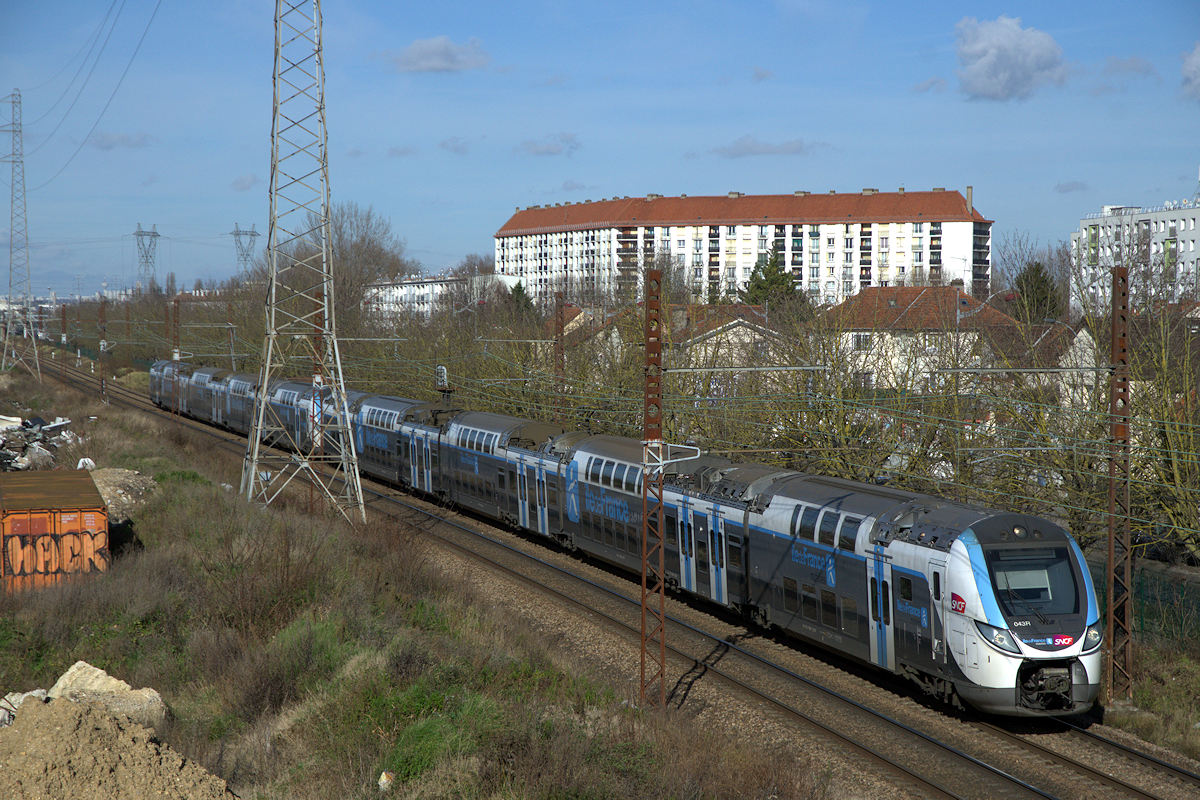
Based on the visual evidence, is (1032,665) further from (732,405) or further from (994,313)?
(994,313)

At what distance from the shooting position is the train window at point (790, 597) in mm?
17500

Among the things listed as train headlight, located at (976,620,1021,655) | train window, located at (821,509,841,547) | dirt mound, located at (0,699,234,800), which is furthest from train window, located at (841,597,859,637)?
dirt mound, located at (0,699,234,800)

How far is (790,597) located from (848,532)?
2137mm

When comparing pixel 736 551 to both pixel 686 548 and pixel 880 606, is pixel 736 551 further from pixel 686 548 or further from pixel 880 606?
pixel 880 606

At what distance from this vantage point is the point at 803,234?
4894 inches

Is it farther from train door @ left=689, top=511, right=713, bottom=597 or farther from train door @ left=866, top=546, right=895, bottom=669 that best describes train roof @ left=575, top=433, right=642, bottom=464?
train door @ left=866, top=546, right=895, bottom=669

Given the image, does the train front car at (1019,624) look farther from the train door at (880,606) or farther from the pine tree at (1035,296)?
the pine tree at (1035,296)

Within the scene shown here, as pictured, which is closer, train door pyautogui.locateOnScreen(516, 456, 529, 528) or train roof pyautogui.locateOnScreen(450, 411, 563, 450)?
train roof pyautogui.locateOnScreen(450, 411, 563, 450)

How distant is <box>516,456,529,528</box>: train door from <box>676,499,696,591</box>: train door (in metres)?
7.43

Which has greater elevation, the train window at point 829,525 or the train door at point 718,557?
the train window at point 829,525

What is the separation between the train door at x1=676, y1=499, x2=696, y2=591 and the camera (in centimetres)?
2044

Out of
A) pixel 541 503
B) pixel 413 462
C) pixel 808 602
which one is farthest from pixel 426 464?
pixel 808 602

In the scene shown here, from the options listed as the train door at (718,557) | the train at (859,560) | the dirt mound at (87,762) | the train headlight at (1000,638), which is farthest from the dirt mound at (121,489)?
the train headlight at (1000,638)

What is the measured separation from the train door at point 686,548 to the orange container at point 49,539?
468 inches
